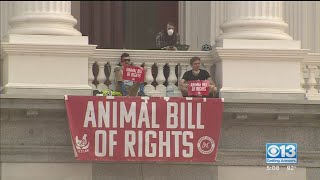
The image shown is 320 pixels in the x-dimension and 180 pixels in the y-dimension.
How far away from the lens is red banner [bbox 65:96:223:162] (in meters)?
23.5

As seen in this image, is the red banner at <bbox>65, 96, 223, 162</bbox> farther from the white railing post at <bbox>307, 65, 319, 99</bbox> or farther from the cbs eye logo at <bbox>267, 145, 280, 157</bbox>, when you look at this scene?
the white railing post at <bbox>307, 65, 319, 99</bbox>

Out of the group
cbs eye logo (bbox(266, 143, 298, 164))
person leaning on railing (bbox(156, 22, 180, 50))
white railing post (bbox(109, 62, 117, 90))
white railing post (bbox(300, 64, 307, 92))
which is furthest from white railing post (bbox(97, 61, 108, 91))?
white railing post (bbox(300, 64, 307, 92))

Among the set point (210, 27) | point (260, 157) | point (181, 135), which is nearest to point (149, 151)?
point (181, 135)

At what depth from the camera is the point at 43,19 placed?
24.2 metres

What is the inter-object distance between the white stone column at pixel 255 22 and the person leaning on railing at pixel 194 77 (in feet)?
2.77

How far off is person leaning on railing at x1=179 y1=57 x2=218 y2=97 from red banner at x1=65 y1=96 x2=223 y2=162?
520mm

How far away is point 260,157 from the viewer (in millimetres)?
24375

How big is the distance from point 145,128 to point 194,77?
150 cm

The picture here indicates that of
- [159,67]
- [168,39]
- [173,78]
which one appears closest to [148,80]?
[159,67]

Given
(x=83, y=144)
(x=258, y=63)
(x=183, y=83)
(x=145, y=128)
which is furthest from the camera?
(x=258, y=63)

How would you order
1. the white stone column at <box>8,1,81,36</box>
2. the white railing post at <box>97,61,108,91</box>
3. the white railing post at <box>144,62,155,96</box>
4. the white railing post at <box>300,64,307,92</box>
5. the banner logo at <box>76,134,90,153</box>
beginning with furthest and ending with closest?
the white railing post at <box>300,64,307,92</box> → the white railing post at <box>144,62,155,96</box> → the white railing post at <box>97,61,108,91</box> → the white stone column at <box>8,1,81,36</box> → the banner logo at <box>76,134,90,153</box>

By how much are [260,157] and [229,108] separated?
1189 millimetres

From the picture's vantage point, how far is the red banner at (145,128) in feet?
77.2

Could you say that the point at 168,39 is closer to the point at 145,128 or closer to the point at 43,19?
the point at 145,128
